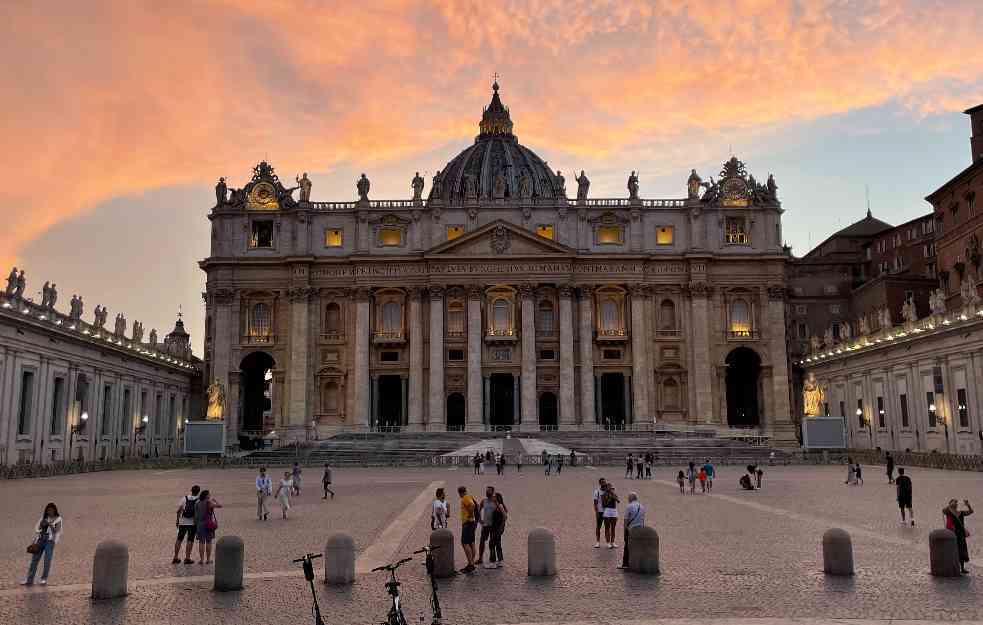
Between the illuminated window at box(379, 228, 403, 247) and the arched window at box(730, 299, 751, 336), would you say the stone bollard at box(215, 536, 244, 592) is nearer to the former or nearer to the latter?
the illuminated window at box(379, 228, 403, 247)

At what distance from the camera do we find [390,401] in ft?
264

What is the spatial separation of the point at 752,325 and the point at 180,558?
217 feet

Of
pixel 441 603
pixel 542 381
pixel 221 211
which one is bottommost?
pixel 441 603

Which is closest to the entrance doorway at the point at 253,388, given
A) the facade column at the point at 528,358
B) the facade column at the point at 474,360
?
the facade column at the point at 474,360

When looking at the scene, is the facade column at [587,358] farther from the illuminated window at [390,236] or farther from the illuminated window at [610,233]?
the illuminated window at [390,236]

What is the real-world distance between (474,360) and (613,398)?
13.3m

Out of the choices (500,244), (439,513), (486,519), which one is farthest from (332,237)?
(486,519)

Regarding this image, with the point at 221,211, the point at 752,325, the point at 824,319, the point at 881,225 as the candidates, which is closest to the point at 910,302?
the point at 752,325

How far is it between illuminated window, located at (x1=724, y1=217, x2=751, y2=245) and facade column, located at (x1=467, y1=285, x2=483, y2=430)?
73.2 feet

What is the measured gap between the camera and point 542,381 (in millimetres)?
75875

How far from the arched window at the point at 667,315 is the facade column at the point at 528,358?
36.3ft

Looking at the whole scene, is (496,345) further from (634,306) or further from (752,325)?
(752,325)

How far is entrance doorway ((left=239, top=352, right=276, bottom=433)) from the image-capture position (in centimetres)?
8019

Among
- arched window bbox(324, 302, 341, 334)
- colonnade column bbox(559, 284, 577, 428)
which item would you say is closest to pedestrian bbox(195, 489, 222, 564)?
colonnade column bbox(559, 284, 577, 428)
